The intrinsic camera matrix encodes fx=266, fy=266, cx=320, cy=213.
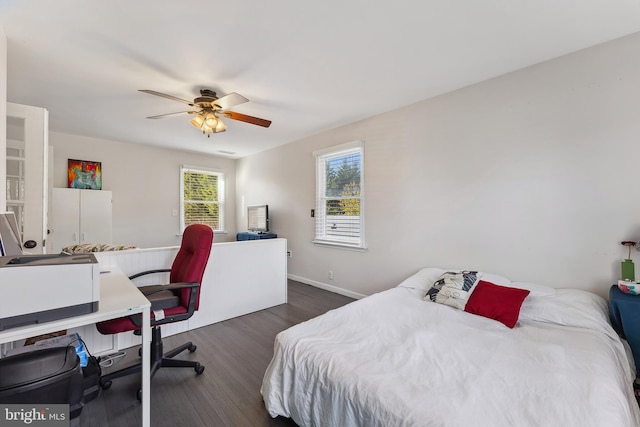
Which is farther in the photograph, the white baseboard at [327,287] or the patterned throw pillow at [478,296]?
the white baseboard at [327,287]

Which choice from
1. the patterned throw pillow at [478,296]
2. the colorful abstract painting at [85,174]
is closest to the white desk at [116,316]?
the patterned throw pillow at [478,296]

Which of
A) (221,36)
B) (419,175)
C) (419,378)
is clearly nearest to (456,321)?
(419,378)

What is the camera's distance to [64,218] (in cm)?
401

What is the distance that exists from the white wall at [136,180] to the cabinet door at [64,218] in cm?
32

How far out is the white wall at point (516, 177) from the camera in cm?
207

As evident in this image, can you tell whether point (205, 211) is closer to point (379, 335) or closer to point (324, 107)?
point (324, 107)

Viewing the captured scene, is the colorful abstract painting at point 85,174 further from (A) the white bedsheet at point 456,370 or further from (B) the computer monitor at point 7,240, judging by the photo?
(A) the white bedsheet at point 456,370

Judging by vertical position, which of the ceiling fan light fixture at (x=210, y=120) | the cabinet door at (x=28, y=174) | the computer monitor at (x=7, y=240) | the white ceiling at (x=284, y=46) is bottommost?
the computer monitor at (x=7, y=240)

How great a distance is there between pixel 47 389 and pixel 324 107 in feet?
10.8

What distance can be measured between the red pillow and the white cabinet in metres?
5.28

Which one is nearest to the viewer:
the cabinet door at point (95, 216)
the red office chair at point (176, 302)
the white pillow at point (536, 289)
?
the red office chair at point (176, 302)

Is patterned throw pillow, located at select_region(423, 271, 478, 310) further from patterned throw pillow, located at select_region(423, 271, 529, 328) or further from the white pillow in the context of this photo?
the white pillow

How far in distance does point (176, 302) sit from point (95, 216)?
351 cm

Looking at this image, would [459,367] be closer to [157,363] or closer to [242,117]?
[157,363]
